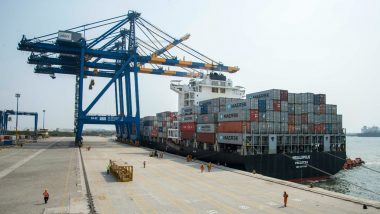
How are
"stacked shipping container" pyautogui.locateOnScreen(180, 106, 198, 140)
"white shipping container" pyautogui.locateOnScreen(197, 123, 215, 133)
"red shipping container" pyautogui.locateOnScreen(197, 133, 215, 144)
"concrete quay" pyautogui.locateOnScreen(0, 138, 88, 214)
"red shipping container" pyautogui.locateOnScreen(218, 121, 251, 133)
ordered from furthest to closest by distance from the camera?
"stacked shipping container" pyautogui.locateOnScreen(180, 106, 198, 140), "white shipping container" pyautogui.locateOnScreen(197, 123, 215, 133), "red shipping container" pyautogui.locateOnScreen(197, 133, 215, 144), "red shipping container" pyautogui.locateOnScreen(218, 121, 251, 133), "concrete quay" pyautogui.locateOnScreen(0, 138, 88, 214)

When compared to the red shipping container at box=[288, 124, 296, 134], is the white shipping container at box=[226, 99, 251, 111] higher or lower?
higher

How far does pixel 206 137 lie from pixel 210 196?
86.9ft

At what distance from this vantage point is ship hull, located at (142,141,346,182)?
3712 cm

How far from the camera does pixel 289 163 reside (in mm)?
38656

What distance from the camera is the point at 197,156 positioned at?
1956 inches

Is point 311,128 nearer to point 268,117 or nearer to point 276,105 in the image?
point 276,105

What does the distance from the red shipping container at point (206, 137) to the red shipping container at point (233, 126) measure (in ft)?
8.70

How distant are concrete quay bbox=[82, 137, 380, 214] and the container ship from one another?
741 cm

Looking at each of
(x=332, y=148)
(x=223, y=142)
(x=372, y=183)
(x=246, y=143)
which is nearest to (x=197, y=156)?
(x=223, y=142)

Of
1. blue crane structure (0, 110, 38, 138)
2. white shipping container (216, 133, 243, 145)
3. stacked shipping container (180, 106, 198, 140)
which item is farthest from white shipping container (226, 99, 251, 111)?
blue crane structure (0, 110, 38, 138)

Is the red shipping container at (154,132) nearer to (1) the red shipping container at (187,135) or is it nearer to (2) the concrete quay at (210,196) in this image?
(1) the red shipping container at (187,135)

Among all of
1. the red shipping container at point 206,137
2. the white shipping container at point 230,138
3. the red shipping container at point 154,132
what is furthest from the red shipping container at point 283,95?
the red shipping container at point 154,132

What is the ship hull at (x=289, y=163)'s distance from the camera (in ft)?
122

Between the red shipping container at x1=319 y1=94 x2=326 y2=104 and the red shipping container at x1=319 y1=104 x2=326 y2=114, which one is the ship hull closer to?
the red shipping container at x1=319 y1=104 x2=326 y2=114
